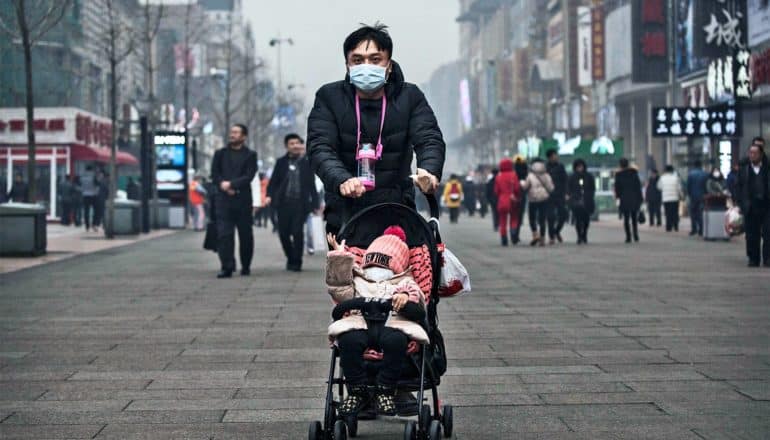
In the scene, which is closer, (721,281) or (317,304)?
(317,304)

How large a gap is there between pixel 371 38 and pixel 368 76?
0.19 metres

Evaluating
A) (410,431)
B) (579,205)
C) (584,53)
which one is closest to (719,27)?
(579,205)

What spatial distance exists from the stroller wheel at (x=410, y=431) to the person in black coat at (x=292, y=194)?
13000 mm

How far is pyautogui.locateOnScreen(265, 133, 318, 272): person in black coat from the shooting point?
18844mm

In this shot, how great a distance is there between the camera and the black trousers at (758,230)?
1912 centimetres

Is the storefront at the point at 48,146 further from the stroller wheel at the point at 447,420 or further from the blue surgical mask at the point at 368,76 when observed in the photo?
the stroller wheel at the point at 447,420

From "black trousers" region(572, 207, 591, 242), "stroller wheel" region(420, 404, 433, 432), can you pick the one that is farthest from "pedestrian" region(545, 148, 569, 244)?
"stroller wheel" region(420, 404, 433, 432)

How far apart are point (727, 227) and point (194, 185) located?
20061 millimetres

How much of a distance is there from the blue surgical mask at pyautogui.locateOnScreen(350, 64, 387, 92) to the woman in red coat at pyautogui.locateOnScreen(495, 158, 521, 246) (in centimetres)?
2022

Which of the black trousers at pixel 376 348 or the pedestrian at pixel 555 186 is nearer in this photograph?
the black trousers at pixel 376 348

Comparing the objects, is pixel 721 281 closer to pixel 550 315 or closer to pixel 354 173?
pixel 550 315

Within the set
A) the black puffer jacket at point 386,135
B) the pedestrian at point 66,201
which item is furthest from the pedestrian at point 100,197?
the black puffer jacket at point 386,135

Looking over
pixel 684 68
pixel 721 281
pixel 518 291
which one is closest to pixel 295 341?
pixel 518 291

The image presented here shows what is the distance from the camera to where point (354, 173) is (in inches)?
262
